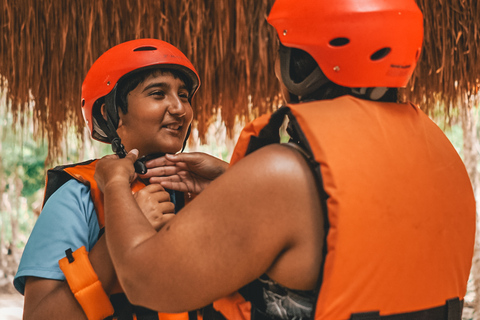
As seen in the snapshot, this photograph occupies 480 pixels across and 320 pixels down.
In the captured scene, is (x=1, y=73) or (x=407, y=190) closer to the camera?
(x=407, y=190)

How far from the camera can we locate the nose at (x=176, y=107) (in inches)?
52.5

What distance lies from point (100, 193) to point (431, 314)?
808 mm

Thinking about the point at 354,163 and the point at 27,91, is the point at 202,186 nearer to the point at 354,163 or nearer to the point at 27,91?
the point at 354,163

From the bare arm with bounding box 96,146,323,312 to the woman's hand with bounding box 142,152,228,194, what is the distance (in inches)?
21.2

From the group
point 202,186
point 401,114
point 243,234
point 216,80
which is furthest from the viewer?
point 216,80

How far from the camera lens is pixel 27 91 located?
224 centimetres

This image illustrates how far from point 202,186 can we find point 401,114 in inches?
26.8

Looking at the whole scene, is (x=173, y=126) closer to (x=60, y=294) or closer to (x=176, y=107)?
(x=176, y=107)

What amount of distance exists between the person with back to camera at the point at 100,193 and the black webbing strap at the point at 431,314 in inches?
19.9

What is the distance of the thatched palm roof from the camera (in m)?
2.09

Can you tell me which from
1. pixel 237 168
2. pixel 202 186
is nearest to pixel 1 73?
pixel 202 186

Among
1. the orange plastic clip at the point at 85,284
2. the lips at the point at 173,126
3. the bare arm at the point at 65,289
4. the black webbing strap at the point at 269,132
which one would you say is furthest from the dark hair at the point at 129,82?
the black webbing strap at the point at 269,132

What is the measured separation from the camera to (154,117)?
1.32 metres

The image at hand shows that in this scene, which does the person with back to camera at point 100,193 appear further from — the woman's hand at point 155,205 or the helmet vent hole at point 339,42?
the helmet vent hole at point 339,42
